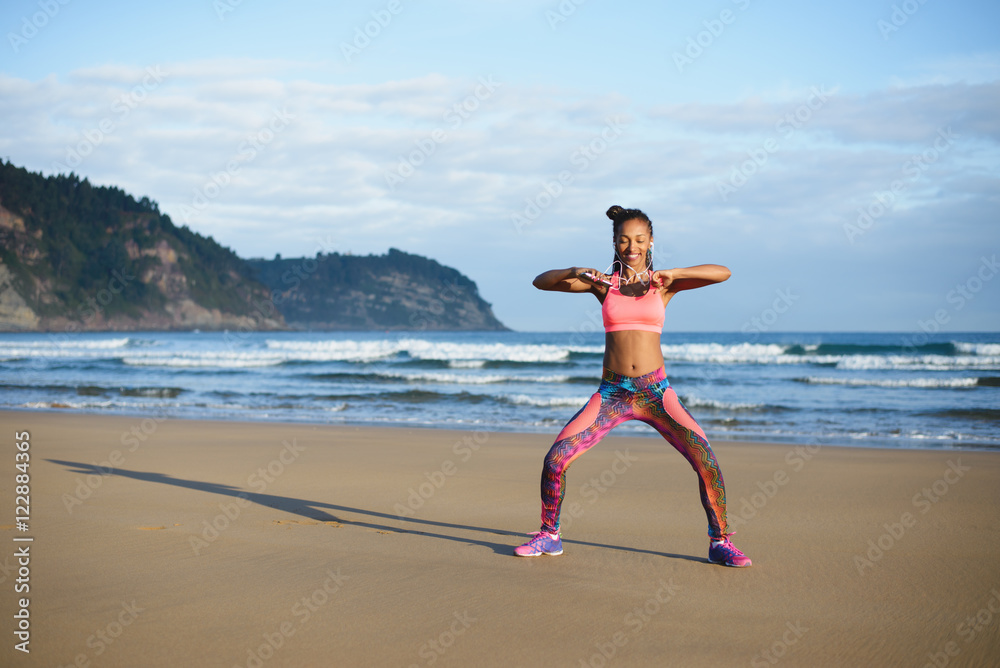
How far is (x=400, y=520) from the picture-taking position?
5.27 meters

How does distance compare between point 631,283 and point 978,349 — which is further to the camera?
point 978,349

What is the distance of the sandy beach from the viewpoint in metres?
2.80

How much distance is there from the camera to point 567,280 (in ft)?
13.0

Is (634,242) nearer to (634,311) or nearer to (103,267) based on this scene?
(634,311)

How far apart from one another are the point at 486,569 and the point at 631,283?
1.78 metres

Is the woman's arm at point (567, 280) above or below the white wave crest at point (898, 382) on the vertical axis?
above

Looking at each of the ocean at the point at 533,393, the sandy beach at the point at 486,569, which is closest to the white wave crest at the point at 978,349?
the ocean at the point at 533,393

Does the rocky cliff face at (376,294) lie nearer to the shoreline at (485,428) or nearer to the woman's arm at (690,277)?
the shoreline at (485,428)

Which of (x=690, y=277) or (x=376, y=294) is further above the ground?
(x=376, y=294)

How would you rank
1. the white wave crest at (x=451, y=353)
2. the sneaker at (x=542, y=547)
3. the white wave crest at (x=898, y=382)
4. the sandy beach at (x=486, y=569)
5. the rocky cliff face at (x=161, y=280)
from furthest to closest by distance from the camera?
the rocky cliff face at (x=161, y=280)
the white wave crest at (x=451, y=353)
the white wave crest at (x=898, y=382)
the sneaker at (x=542, y=547)
the sandy beach at (x=486, y=569)

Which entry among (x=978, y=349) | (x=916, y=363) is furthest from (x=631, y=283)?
(x=978, y=349)

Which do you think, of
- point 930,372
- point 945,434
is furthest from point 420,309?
point 945,434

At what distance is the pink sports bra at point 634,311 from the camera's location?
3959mm

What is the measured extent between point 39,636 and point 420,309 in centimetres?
14468
